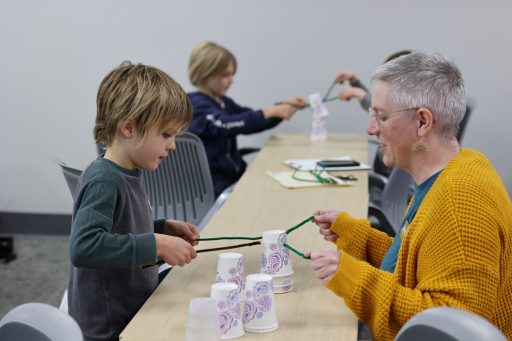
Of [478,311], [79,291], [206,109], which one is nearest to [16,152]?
[206,109]

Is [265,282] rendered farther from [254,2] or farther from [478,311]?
[254,2]

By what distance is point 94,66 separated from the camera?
494 centimetres

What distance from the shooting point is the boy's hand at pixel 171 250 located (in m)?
1.85

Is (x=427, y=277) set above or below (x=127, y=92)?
below

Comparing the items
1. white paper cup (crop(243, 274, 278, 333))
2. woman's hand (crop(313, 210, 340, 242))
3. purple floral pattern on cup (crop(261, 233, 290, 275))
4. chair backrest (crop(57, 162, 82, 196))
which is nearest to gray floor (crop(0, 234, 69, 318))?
chair backrest (crop(57, 162, 82, 196))

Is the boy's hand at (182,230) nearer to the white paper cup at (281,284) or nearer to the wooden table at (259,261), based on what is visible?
the wooden table at (259,261)

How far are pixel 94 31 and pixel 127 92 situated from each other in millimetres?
3109

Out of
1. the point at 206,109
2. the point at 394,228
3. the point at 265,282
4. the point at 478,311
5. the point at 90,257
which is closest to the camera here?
the point at 478,311

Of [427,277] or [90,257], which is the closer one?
[427,277]

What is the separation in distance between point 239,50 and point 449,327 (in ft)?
12.6

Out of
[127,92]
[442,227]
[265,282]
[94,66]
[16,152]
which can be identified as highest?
[127,92]

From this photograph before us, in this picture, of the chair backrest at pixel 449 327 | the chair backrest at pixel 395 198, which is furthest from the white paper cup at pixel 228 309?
→ the chair backrest at pixel 395 198

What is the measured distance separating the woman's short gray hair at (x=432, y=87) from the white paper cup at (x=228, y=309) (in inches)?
23.5

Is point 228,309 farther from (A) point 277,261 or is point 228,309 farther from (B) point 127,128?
(B) point 127,128
